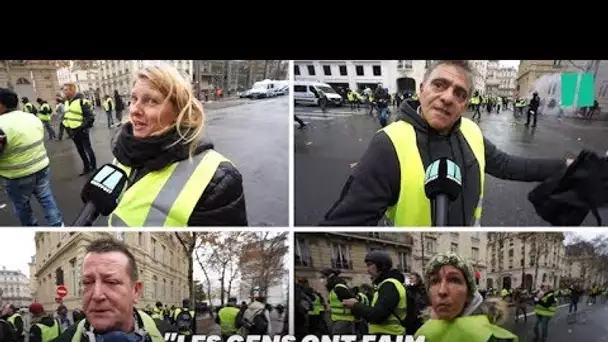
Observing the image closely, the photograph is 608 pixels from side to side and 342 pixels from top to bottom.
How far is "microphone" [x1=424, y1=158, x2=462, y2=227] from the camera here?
13.4 ft

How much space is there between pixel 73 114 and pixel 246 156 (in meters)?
0.97

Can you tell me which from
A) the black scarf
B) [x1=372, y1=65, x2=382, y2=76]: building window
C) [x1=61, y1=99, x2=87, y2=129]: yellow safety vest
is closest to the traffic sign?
the black scarf

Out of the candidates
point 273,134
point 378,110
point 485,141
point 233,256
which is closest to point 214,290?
point 233,256

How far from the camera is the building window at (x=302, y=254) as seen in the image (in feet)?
13.4

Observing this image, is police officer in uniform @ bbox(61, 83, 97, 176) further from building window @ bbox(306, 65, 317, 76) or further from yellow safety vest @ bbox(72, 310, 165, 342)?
building window @ bbox(306, 65, 317, 76)

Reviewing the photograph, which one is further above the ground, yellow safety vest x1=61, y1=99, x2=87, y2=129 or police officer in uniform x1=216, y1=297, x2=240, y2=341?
yellow safety vest x1=61, y1=99, x2=87, y2=129

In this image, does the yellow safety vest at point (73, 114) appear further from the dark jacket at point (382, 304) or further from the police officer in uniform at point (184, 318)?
the dark jacket at point (382, 304)

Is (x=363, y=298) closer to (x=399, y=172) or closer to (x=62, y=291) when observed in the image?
(x=399, y=172)

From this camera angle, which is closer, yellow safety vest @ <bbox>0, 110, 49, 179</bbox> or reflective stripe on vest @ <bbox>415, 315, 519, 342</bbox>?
yellow safety vest @ <bbox>0, 110, 49, 179</bbox>

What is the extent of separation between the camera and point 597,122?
4.16 m

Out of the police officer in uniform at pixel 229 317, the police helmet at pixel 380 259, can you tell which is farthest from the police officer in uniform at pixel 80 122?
the police helmet at pixel 380 259

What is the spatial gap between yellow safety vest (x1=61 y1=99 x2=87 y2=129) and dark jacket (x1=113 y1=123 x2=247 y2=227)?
253 mm

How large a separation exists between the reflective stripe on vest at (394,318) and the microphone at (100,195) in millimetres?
1498

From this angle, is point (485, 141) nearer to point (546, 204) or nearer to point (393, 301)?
point (546, 204)
